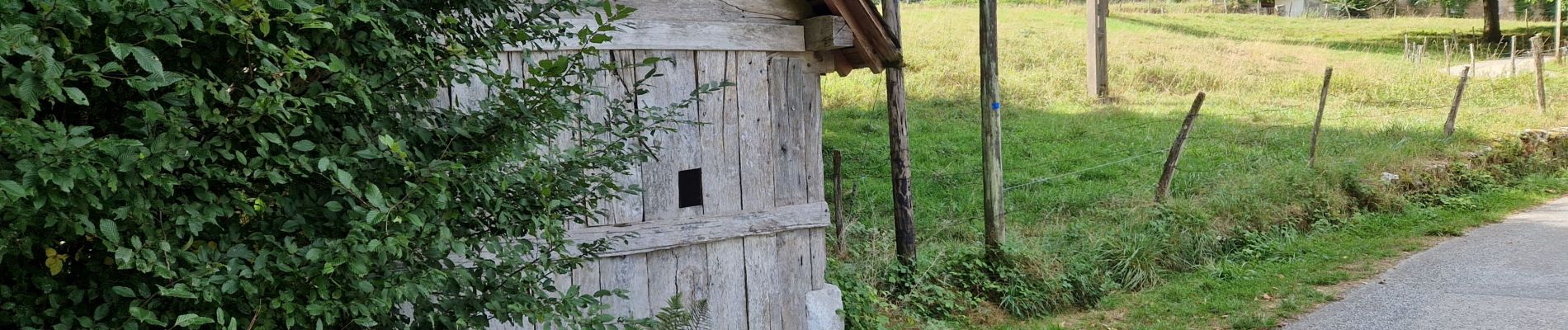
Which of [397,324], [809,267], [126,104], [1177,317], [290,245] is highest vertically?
[126,104]

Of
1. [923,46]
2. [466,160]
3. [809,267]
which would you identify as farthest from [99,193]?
[923,46]

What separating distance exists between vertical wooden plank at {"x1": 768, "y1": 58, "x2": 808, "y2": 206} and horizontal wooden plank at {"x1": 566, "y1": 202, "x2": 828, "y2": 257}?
Answer: 10 centimetres

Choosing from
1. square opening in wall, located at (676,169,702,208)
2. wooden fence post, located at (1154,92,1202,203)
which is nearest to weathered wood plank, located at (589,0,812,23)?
square opening in wall, located at (676,169,702,208)

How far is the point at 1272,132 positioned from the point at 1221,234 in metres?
5.59

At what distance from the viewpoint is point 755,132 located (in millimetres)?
5688

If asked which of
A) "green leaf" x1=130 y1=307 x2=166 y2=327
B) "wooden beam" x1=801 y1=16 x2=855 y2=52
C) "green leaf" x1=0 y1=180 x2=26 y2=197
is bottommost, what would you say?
"green leaf" x1=130 y1=307 x2=166 y2=327

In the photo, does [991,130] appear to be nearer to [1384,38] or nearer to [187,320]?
[187,320]

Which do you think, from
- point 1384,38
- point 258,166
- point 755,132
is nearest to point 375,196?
point 258,166

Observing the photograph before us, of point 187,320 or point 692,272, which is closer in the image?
point 187,320

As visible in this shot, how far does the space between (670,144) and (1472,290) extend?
255 inches

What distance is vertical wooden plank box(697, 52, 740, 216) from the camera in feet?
17.9

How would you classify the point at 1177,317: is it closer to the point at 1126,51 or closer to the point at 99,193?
the point at 99,193

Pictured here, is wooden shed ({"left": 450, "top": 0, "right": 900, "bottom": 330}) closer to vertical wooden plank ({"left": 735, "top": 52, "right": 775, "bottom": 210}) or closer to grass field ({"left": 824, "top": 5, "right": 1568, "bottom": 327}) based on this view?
vertical wooden plank ({"left": 735, "top": 52, "right": 775, "bottom": 210})

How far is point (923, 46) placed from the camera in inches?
869
